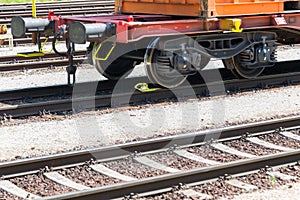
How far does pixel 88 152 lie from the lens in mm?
7344

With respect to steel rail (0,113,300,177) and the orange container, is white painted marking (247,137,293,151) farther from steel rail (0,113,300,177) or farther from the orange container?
the orange container

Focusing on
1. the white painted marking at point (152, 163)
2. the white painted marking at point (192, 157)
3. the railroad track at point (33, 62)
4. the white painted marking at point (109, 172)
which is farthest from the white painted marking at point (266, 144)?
the railroad track at point (33, 62)

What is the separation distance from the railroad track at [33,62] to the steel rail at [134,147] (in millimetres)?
6170

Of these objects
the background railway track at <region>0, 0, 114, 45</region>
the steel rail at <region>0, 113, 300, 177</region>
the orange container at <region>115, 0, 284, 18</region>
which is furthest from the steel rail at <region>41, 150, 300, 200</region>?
the background railway track at <region>0, 0, 114, 45</region>

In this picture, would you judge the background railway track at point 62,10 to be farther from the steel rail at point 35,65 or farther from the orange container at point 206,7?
the orange container at point 206,7

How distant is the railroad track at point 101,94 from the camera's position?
9859mm

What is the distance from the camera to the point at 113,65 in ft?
37.8

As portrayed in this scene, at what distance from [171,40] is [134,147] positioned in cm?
321

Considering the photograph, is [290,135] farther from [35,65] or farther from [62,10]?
[62,10]

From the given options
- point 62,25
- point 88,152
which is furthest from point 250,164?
point 62,25

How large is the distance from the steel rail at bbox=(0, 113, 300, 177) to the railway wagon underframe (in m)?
2.33

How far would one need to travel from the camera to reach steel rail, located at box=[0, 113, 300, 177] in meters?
6.99

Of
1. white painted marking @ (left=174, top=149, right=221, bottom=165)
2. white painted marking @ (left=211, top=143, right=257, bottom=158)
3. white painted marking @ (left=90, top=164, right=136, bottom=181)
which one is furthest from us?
white painted marking @ (left=211, top=143, right=257, bottom=158)

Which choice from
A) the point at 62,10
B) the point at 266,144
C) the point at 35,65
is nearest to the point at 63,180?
the point at 266,144
